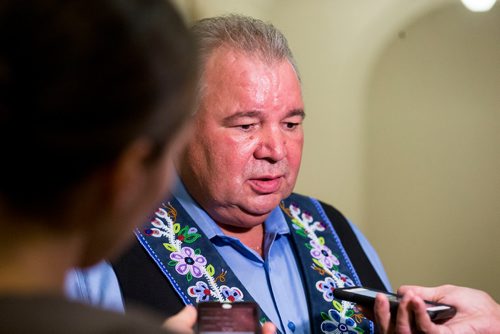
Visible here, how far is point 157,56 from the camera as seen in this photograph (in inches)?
23.9

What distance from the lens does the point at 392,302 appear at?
1.48m

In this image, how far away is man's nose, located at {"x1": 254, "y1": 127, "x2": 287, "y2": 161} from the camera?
1717 millimetres

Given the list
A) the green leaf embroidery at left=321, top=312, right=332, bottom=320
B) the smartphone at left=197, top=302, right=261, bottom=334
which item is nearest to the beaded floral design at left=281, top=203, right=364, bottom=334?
the green leaf embroidery at left=321, top=312, right=332, bottom=320

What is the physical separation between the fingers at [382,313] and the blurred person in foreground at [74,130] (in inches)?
36.0

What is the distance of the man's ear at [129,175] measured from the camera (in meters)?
0.61

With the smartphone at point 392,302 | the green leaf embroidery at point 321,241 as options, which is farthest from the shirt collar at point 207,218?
the smartphone at point 392,302

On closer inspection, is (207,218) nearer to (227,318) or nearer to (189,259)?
(189,259)

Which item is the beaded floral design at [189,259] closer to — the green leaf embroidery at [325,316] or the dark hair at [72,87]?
the green leaf embroidery at [325,316]

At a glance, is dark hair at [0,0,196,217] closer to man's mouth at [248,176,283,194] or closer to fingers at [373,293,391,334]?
fingers at [373,293,391,334]

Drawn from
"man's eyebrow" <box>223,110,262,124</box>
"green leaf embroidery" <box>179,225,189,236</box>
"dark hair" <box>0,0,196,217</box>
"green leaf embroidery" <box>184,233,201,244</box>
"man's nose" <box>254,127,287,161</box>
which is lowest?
"green leaf embroidery" <box>184,233,201,244</box>

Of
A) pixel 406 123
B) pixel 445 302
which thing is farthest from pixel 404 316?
pixel 406 123

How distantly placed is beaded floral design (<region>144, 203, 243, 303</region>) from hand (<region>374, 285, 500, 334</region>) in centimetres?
35

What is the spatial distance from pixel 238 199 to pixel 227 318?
0.69 meters

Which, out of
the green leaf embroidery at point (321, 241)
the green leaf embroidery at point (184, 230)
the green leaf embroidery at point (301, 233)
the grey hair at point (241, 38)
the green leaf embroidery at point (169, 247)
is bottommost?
the green leaf embroidery at point (321, 241)
